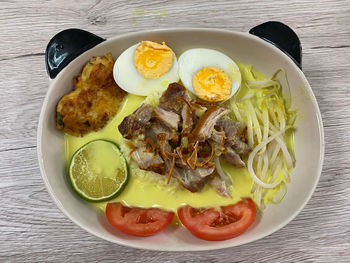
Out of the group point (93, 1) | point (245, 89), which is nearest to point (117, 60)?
point (93, 1)

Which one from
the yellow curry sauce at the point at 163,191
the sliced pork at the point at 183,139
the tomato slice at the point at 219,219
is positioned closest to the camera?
the tomato slice at the point at 219,219

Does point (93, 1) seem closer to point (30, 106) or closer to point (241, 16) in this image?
point (30, 106)

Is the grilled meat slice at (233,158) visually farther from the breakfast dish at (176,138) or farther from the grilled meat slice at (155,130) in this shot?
the grilled meat slice at (155,130)

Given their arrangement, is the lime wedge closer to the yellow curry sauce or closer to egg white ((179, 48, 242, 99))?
the yellow curry sauce

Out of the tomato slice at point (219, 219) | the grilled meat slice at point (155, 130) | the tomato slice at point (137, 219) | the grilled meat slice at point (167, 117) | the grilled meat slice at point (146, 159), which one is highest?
the grilled meat slice at point (167, 117)

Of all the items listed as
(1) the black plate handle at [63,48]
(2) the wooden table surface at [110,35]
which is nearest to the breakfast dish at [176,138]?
(1) the black plate handle at [63,48]

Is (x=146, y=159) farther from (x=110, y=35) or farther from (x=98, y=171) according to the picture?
(x=110, y=35)

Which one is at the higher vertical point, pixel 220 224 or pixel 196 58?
pixel 196 58
